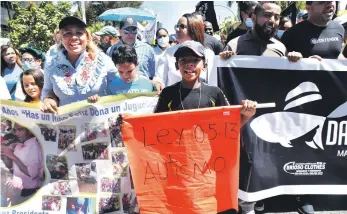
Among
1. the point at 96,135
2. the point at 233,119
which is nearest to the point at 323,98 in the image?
the point at 233,119

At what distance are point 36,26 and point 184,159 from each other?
11407 millimetres

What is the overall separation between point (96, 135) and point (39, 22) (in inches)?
439

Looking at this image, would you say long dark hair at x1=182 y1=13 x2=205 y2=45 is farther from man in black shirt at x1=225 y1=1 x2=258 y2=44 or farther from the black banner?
the black banner

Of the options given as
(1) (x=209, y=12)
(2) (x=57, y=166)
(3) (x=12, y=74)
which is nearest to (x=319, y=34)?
(2) (x=57, y=166)

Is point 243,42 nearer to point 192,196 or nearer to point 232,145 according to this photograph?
point 232,145

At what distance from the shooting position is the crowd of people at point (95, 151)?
314cm

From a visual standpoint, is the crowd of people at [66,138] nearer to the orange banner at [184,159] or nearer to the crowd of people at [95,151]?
the crowd of people at [95,151]

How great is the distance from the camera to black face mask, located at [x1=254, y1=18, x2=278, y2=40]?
3533 millimetres

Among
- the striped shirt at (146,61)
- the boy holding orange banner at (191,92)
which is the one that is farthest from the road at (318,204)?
the striped shirt at (146,61)

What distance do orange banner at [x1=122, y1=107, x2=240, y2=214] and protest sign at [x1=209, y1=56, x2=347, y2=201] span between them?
0.65 m

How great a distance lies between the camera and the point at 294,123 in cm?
366

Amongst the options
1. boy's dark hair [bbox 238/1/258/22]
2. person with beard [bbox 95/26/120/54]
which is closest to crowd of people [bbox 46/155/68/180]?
boy's dark hair [bbox 238/1/258/22]

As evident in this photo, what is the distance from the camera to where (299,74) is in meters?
3.58

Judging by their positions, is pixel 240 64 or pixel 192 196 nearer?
pixel 192 196
